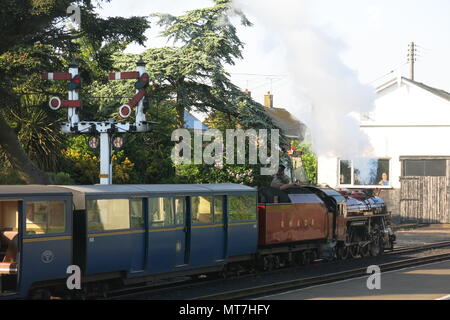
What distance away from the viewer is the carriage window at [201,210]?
18.8 metres

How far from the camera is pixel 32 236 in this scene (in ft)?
47.4

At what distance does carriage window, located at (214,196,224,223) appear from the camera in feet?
64.3

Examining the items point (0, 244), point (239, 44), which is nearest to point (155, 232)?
point (0, 244)

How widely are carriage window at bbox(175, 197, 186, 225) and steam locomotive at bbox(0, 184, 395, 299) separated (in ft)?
0.08

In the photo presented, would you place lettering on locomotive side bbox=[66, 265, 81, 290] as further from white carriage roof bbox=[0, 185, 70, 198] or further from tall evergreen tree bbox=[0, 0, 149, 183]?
tall evergreen tree bbox=[0, 0, 149, 183]

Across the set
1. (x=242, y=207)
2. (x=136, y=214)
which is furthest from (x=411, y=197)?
(x=136, y=214)

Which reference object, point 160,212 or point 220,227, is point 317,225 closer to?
point 220,227

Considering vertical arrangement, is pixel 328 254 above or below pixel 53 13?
below

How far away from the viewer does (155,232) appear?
1742 centimetres

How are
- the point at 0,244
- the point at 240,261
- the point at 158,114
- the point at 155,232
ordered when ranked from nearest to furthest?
1. the point at 0,244
2. the point at 155,232
3. the point at 240,261
4. the point at 158,114

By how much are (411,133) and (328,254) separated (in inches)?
871

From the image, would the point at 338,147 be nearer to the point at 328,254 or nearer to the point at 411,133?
the point at 328,254

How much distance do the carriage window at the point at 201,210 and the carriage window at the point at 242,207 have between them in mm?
897

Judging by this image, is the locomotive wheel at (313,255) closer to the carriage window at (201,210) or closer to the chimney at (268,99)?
the carriage window at (201,210)
